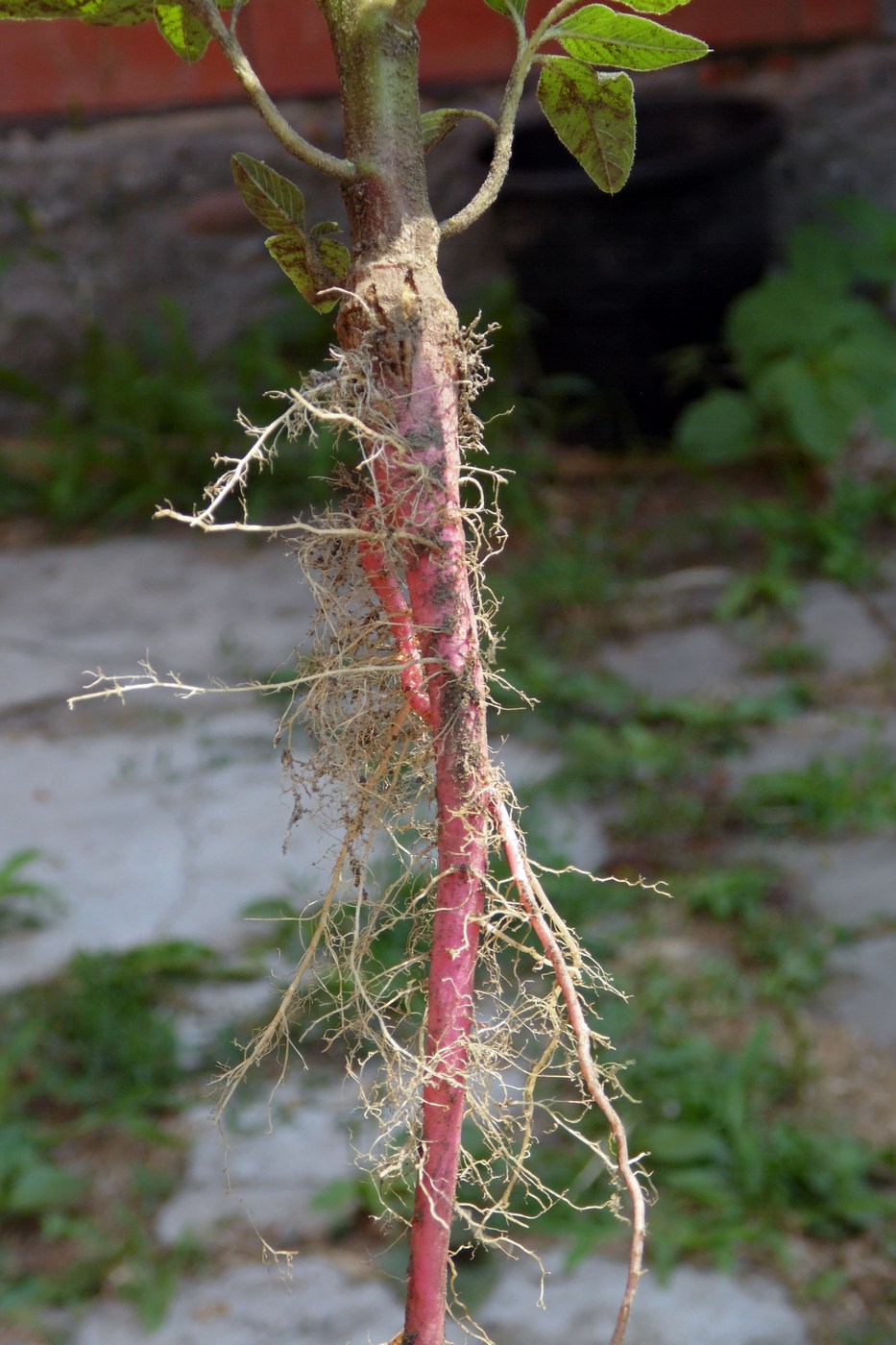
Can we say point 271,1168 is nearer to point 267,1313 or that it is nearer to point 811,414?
point 267,1313

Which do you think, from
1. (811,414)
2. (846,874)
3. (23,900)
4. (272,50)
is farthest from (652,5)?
(272,50)

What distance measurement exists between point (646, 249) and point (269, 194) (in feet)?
9.32

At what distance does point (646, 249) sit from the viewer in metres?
3.26

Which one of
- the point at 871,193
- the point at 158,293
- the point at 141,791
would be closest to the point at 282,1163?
the point at 141,791

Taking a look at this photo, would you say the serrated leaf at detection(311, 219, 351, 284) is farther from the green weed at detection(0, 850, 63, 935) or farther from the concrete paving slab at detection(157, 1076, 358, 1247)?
the green weed at detection(0, 850, 63, 935)

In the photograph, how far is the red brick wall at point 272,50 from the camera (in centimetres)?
324

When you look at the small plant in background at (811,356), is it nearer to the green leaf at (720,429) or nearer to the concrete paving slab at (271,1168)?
the green leaf at (720,429)

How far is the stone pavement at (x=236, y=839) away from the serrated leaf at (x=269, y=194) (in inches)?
38.1

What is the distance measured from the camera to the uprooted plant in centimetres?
55

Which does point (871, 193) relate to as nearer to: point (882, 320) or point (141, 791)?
point (882, 320)

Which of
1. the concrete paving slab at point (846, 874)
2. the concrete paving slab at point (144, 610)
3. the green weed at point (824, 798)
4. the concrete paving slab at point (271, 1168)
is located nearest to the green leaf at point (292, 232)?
the concrete paving slab at point (271, 1168)

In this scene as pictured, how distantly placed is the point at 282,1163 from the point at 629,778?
0.97 metres

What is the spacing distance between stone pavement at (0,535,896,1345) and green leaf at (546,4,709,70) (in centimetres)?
105

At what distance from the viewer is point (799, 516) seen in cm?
301
